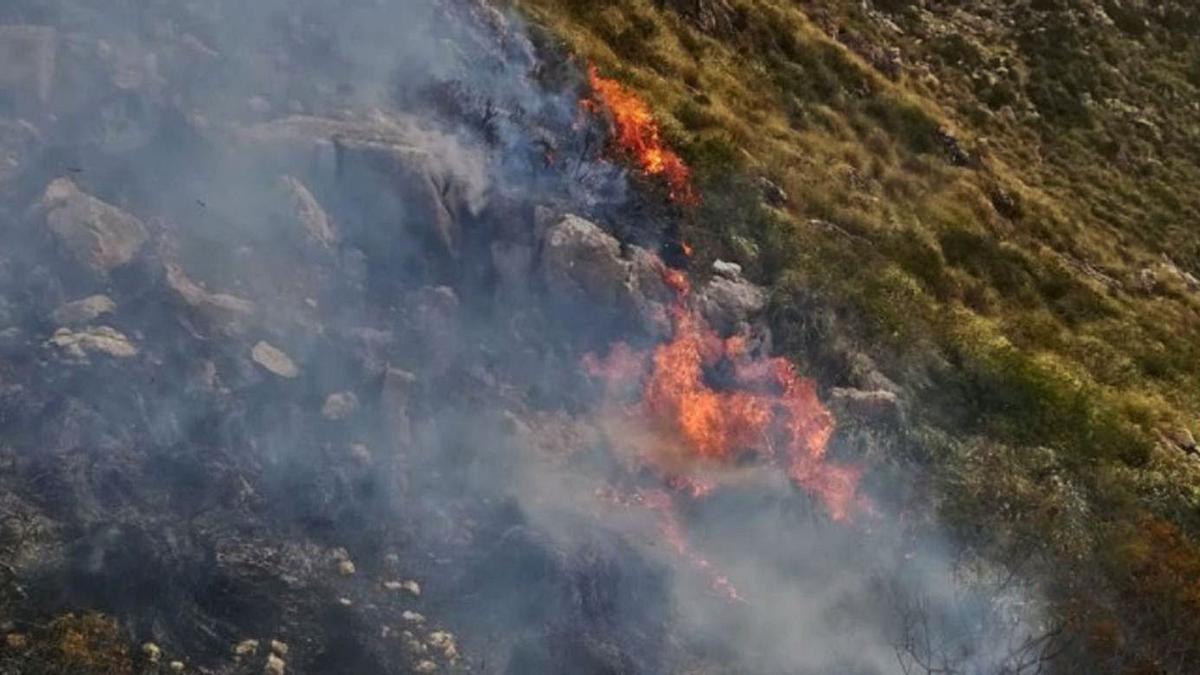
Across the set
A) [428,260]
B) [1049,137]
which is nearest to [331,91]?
[428,260]

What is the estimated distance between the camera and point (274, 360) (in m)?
14.9

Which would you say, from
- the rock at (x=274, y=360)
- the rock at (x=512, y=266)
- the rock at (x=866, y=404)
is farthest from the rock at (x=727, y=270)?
the rock at (x=274, y=360)

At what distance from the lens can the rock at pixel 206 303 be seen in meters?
14.7

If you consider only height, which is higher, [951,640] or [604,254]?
[604,254]

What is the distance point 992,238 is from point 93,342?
63.0ft

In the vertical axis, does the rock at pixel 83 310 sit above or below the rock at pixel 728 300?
below

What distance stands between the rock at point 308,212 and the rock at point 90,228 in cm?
220

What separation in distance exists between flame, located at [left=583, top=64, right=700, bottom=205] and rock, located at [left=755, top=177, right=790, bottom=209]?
67.1 inches

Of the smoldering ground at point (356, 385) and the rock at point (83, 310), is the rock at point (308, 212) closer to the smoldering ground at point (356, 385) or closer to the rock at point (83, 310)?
the smoldering ground at point (356, 385)

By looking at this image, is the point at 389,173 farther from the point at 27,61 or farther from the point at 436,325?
the point at 27,61

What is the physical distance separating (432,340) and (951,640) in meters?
9.09

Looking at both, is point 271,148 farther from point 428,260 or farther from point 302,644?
point 302,644

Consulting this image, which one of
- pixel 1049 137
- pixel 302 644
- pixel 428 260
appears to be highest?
pixel 1049 137

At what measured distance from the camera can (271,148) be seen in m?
16.7
